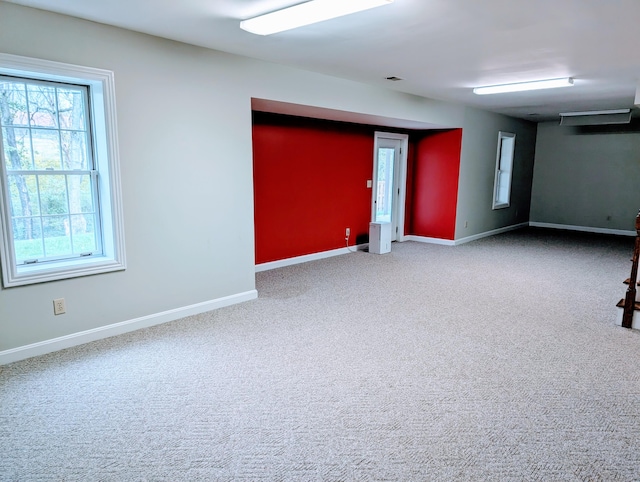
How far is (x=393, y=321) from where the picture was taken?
3.80m

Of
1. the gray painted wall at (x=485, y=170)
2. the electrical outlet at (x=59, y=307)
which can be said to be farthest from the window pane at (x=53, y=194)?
the gray painted wall at (x=485, y=170)

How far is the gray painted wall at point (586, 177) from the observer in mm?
8695

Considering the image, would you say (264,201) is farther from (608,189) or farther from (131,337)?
(608,189)

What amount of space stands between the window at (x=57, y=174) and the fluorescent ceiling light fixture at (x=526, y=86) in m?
4.30

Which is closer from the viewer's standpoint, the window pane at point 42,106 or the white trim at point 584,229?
the window pane at point 42,106

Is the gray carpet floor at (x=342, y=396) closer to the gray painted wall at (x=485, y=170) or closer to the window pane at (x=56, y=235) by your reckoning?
the window pane at (x=56, y=235)

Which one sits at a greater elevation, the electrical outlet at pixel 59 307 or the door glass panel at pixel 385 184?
the door glass panel at pixel 385 184

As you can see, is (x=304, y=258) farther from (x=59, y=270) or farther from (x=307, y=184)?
(x=59, y=270)

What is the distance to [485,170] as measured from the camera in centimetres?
796

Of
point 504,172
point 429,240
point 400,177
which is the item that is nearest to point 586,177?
point 504,172

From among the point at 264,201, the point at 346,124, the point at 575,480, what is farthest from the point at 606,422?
the point at 346,124

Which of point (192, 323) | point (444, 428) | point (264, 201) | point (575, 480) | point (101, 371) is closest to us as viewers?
point (575, 480)

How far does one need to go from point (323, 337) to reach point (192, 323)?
3.89 feet

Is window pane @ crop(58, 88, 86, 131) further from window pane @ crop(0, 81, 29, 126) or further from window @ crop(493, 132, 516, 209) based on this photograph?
window @ crop(493, 132, 516, 209)
